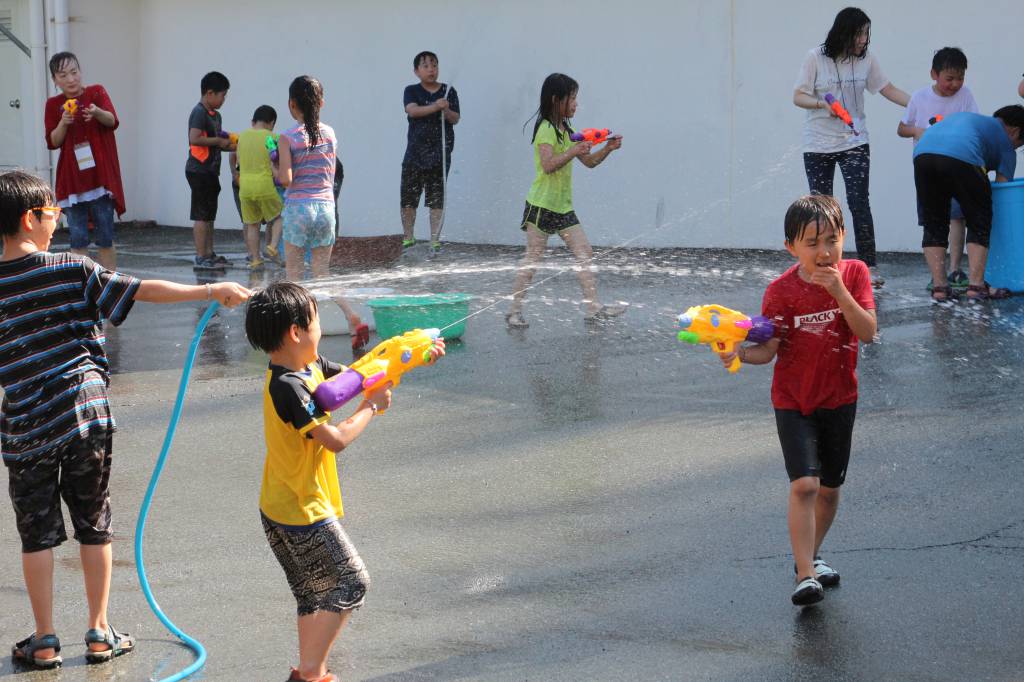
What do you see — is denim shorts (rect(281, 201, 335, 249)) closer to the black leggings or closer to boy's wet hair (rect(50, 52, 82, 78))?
boy's wet hair (rect(50, 52, 82, 78))

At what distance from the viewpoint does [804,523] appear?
3881 mm

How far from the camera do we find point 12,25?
1620cm

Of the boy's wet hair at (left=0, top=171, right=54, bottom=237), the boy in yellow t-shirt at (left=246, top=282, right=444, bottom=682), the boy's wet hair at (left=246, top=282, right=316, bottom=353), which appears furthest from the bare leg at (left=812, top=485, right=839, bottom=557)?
the boy's wet hair at (left=0, top=171, right=54, bottom=237)

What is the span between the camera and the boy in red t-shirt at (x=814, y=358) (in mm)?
3883

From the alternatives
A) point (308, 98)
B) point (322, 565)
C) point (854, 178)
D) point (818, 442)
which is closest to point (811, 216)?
point (818, 442)

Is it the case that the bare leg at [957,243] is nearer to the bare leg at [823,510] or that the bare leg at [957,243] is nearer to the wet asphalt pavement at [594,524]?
the wet asphalt pavement at [594,524]

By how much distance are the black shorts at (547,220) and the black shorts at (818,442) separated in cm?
444

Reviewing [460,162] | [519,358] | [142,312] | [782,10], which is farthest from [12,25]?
[519,358]

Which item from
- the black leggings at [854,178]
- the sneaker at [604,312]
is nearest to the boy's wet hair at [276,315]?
the sneaker at [604,312]

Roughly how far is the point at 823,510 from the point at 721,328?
29.2 inches

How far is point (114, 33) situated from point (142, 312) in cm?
842

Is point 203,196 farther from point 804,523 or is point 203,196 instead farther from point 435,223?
point 804,523

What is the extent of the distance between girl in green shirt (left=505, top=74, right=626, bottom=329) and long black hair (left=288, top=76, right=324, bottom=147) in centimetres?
149

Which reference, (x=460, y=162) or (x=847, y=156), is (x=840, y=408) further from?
(x=460, y=162)
